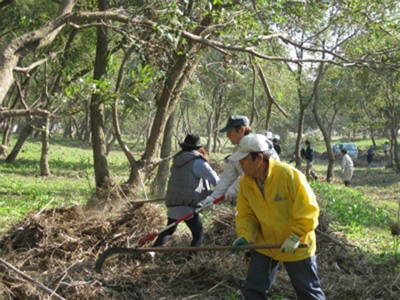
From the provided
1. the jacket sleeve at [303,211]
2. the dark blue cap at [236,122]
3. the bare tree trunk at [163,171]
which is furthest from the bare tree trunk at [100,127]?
the jacket sleeve at [303,211]

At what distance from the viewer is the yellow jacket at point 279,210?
129 inches

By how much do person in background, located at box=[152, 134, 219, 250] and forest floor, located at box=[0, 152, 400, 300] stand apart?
0.43 metres

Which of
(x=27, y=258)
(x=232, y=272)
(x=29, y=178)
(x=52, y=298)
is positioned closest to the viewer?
(x=52, y=298)

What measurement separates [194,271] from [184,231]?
1.70m

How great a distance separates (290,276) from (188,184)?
85.7 inches

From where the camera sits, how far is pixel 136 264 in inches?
213

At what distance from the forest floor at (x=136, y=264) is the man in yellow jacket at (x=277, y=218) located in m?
0.99

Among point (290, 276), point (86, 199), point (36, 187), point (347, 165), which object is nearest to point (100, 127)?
point (86, 199)

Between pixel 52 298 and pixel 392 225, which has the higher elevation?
pixel 392 225

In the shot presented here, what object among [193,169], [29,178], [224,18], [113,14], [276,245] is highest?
[224,18]

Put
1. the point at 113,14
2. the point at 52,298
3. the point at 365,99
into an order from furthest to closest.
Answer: the point at 365,99 < the point at 113,14 < the point at 52,298

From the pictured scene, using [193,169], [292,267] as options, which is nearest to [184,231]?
[193,169]

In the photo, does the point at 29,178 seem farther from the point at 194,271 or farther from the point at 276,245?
the point at 276,245

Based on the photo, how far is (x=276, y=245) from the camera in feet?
11.4
